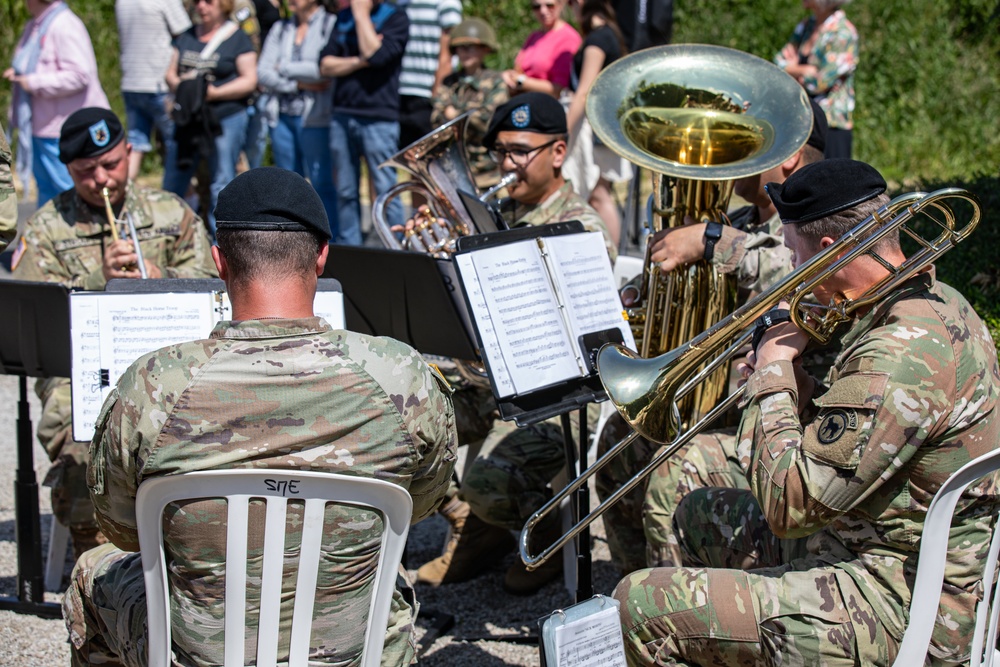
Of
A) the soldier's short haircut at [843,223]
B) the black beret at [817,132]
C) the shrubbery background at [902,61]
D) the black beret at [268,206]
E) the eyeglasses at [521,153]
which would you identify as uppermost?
the black beret at [268,206]

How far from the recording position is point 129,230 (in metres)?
4.02

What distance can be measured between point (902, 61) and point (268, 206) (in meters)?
10.4

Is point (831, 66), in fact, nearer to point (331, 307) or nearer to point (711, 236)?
point (711, 236)

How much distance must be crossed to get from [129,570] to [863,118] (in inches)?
392

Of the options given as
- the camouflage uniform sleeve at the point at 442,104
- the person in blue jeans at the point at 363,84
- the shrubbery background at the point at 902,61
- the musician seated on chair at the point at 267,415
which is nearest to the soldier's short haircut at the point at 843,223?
the musician seated on chair at the point at 267,415

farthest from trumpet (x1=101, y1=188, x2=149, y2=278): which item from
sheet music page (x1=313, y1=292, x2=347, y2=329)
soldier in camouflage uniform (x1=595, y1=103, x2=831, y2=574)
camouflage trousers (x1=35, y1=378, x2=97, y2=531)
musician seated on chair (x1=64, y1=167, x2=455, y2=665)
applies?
musician seated on chair (x1=64, y1=167, x2=455, y2=665)

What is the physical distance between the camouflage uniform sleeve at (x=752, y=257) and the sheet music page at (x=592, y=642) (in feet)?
4.11

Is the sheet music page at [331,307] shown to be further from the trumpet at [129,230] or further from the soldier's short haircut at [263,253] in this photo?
the trumpet at [129,230]

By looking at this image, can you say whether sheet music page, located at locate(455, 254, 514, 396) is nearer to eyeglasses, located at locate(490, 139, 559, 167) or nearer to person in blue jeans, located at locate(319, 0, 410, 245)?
eyeglasses, located at locate(490, 139, 559, 167)

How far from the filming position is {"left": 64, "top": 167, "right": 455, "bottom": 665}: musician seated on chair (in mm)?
1897

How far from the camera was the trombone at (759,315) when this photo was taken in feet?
7.45

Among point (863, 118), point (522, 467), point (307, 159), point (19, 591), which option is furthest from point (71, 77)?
point (863, 118)

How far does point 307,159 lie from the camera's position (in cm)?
704

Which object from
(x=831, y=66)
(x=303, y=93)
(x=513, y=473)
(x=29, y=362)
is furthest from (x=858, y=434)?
(x=303, y=93)
